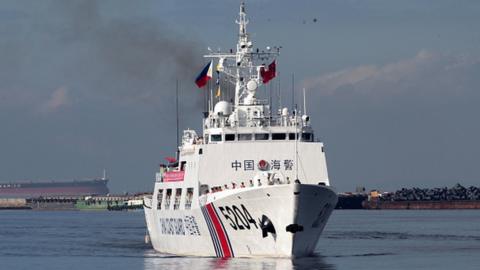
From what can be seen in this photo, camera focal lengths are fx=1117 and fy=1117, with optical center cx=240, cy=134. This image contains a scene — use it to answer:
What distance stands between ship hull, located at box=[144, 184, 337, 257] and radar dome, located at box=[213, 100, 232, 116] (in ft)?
19.6

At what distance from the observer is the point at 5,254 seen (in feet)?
237

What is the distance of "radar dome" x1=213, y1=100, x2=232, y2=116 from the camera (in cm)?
6222

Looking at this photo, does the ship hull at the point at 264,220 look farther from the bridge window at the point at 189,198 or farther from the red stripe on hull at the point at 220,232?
the bridge window at the point at 189,198

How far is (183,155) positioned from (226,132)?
4.66 m

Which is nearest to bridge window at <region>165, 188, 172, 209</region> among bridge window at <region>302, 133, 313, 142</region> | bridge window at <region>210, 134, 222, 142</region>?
bridge window at <region>210, 134, 222, 142</region>

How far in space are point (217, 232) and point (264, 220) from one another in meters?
3.86

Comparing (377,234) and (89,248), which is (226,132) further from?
(377,234)

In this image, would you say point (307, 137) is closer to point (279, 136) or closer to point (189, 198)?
point (279, 136)

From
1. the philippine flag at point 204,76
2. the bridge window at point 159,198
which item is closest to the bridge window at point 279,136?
the philippine flag at point 204,76

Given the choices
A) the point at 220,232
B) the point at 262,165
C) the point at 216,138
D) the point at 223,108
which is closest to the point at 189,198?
the point at 216,138

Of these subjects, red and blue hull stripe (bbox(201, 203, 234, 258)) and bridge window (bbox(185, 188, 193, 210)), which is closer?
red and blue hull stripe (bbox(201, 203, 234, 258))

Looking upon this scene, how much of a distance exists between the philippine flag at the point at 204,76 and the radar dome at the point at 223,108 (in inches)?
82.6

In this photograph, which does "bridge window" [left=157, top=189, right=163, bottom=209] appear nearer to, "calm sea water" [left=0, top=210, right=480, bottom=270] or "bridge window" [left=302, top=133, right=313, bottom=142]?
"calm sea water" [left=0, top=210, right=480, bottom=270]

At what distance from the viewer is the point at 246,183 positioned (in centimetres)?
5894
